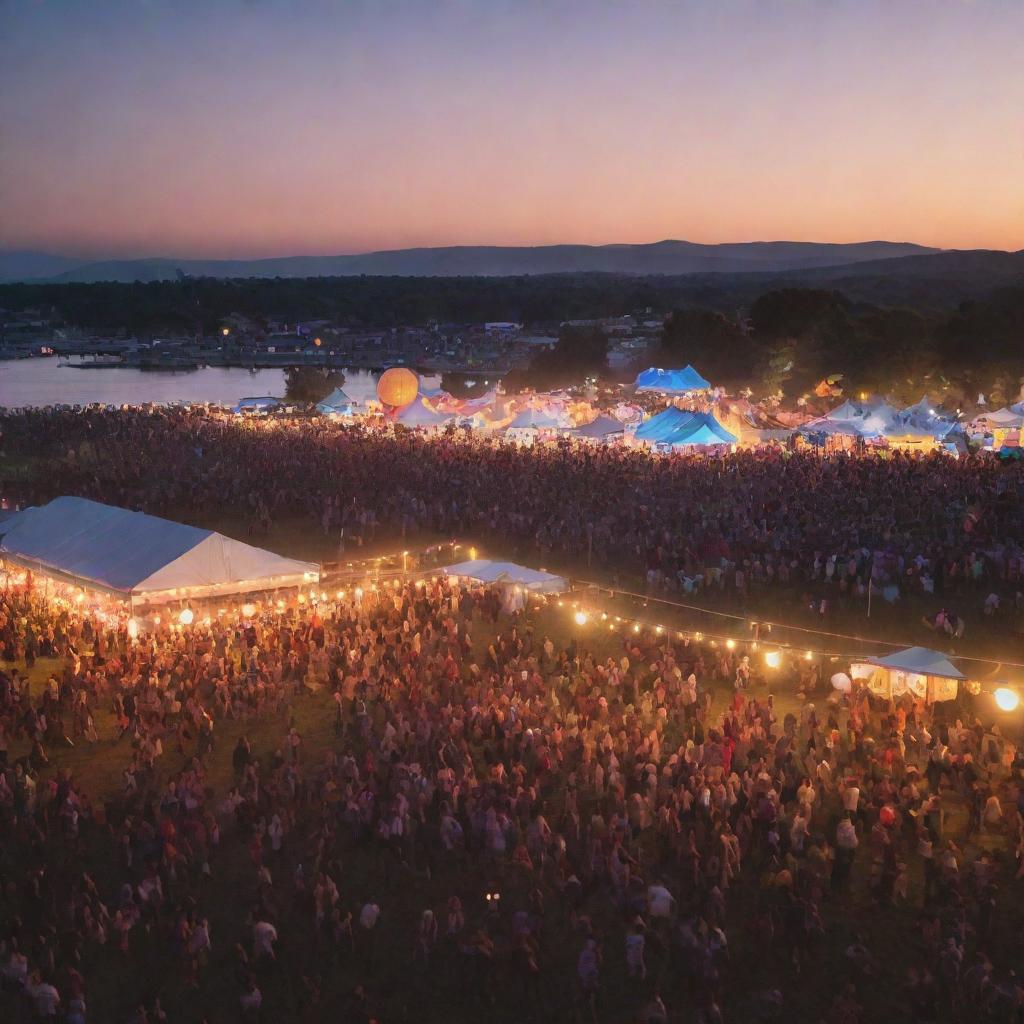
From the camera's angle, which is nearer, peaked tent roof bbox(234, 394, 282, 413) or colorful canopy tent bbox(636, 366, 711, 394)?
colorful canopy tent bbox(636, 366, 711, 394)

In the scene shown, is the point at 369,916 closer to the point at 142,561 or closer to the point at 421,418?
the point at 142,561

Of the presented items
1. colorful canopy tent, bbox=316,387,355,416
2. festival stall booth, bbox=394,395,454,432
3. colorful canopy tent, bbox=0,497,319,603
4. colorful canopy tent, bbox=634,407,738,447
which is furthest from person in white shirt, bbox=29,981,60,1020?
colorful canopy tent, bbox=316,387,355,416

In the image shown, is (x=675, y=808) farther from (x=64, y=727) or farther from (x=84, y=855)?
(x=64, y=727)

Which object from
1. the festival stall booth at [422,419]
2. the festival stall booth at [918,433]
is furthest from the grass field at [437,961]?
the festival stall booth at [422,419]

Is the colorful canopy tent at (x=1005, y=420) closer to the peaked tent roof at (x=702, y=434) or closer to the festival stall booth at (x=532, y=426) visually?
the peaked tent roof at (x=702, y=434)

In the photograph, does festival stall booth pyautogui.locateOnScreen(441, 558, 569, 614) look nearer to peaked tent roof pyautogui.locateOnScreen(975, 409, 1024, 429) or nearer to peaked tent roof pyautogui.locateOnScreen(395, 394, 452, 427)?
peaked tent roof pyautogui.locateOnScreen(975, 409, 1024, 429)

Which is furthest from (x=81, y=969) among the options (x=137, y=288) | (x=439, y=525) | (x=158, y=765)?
(x=137, y=288)

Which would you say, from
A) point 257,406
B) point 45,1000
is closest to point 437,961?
point 45,1000
